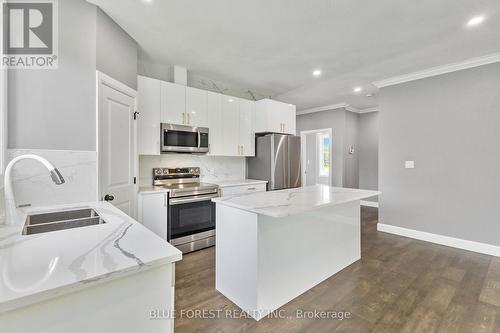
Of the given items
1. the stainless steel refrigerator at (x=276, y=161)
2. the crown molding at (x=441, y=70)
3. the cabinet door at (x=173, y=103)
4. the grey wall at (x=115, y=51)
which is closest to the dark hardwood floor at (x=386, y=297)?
the stainless steel refrigerator at (x=276, y=161)

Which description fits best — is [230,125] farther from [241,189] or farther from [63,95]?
[63,95]

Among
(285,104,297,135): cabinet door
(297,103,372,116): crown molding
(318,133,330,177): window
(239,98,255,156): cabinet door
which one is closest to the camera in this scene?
(239,98,255,156): cabinet door

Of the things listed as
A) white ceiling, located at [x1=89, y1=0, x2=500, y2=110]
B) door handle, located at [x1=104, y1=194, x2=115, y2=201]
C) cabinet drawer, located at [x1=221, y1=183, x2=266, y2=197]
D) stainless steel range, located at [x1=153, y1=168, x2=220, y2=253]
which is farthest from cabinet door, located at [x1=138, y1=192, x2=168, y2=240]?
white ceiling, located at [x1=89, y1=0, x2=500, y2=110]

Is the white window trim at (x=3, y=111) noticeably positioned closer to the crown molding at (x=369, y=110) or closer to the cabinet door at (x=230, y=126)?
the cabinet door at (x=230, y=126)

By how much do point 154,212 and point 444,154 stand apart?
4198 mm

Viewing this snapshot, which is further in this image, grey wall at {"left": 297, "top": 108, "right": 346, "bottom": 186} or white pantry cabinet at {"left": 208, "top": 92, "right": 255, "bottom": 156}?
grey wall at {"left": 297, "top": 108, "right": 346, "bottom": 186}

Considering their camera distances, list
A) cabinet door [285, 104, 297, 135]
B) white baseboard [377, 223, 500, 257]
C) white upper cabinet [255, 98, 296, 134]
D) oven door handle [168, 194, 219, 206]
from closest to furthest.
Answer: oven door handle [168, 194, 219, 206]
white baseboard [377, 223, 500, 257]
white upper cabinet [255, 98, 296, 134]
cabinet door [285, 104, 297, 135]

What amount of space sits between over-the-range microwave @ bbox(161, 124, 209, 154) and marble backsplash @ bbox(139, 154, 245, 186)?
340 millimetres

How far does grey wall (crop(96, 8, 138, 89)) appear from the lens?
216cm

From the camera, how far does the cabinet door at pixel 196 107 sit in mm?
3357

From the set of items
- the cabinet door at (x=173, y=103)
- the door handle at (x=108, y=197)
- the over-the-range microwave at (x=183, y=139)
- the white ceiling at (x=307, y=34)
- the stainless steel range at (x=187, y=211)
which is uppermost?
the white ceiling at (x=307, y=34)

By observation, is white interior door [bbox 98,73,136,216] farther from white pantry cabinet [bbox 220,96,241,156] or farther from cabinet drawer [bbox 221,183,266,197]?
white pantry cabinet [bbox 220,96,241,156]

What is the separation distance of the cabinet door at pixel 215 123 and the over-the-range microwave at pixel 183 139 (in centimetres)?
12

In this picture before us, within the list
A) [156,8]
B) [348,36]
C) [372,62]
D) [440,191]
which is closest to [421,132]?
[440,191]
